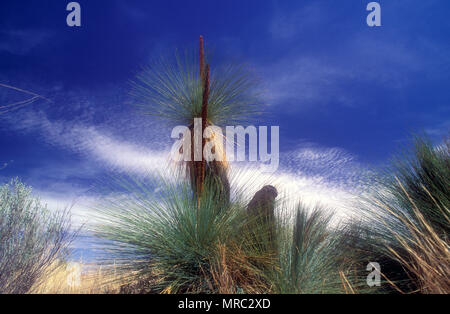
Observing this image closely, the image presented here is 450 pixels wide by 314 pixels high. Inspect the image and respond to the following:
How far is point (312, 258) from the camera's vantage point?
137 inches

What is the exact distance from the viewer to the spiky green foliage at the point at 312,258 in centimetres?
325

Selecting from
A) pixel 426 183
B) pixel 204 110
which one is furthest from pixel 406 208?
pixel 204 110

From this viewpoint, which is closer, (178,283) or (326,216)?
(178,283)

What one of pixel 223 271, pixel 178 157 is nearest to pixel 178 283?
pixel 223 271

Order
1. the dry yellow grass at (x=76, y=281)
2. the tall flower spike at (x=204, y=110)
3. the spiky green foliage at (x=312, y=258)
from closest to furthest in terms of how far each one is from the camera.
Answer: the spiky green foliage at (x=312, y=258) → the dry yellow grass at (x=76, y=281) → the tall flower spike at (x=204, y=110)

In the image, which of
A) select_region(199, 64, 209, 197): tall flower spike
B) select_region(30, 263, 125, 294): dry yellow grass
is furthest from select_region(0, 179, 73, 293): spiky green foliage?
select_region(199, 64, 209, 197): tall flower spike

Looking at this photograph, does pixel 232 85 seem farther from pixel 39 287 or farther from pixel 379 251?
pixel 39 287

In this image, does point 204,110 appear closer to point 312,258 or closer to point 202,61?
point 202,61

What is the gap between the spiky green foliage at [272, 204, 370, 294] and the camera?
10.7 ft

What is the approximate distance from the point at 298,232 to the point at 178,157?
1.88m

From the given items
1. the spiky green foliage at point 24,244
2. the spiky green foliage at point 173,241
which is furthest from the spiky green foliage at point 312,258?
the spiky green foliage at point 24,244

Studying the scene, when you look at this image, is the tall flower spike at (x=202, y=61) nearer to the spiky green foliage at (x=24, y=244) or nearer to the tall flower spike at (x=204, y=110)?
the tall flower spike at (x=204, y=110)

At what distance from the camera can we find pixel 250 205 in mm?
4035

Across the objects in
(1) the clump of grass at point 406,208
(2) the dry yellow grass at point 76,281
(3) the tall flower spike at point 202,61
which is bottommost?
(2) the dry yellow grass at point 76,281
